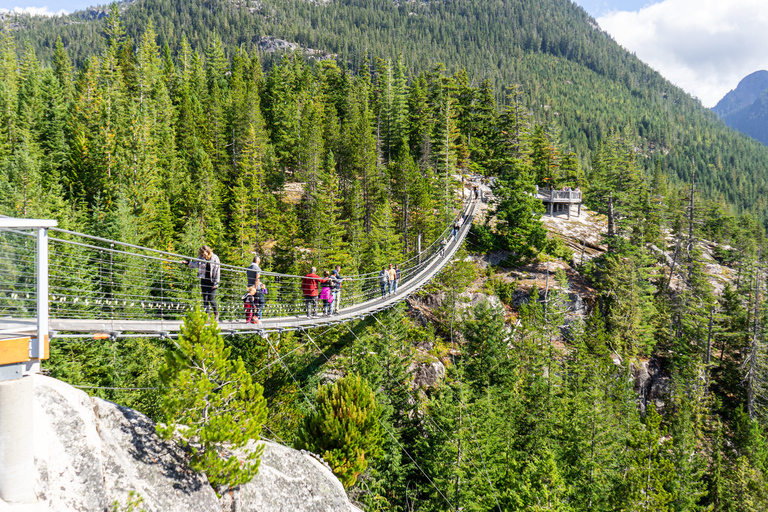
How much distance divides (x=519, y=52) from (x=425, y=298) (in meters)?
141

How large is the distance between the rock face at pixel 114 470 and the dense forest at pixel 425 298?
5.63m

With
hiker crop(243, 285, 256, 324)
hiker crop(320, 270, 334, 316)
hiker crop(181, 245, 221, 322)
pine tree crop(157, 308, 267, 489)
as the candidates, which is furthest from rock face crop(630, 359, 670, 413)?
hiker crop(181, 245, 221, 322)

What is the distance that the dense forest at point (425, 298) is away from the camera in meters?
19.1

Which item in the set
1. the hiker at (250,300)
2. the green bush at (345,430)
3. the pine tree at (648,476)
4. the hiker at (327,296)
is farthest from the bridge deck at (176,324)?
the pine tree at (648,476)

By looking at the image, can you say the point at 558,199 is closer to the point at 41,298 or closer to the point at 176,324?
the point at 176,324

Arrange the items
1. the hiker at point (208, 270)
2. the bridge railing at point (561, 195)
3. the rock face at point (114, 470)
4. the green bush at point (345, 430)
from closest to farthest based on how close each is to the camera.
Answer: the rock face at point (114, 470), the hiker at point (208, 270), the green bush at point (345, 430), the bridge railing at point (561, 195)

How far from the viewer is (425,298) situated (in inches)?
1147

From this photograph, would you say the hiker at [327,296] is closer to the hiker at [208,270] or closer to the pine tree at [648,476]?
the hiker at [208,270]

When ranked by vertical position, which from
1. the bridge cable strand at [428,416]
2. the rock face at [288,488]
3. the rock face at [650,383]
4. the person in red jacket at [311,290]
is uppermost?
the person in red jacket at [311,290]

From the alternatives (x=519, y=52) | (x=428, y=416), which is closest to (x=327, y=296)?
(x=428, y=416)

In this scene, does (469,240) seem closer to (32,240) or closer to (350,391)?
(350,391)

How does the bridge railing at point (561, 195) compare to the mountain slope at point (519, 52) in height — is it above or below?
below

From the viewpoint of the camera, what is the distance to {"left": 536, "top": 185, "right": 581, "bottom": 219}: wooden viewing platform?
37.9m

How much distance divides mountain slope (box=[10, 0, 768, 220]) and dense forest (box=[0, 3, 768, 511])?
58452mm
